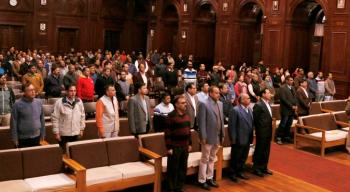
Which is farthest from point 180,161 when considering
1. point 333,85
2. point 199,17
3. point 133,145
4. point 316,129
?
point 199,17

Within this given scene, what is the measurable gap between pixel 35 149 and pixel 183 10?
1682 cm

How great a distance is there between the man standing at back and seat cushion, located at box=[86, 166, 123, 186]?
139 centimetres

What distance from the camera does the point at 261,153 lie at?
24.7 feet

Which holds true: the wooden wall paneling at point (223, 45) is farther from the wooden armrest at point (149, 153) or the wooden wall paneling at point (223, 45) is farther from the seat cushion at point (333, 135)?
the wooden armrest at point (149, 153)

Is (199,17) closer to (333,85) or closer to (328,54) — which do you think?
(328,54)

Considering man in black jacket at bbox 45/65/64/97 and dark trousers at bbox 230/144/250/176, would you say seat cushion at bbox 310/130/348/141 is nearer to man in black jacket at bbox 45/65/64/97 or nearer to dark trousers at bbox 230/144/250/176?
dark trousers at bbox 230/144/250/176

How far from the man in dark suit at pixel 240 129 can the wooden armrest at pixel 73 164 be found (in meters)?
2.55

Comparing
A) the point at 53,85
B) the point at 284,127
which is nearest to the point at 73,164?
the point at 53,85

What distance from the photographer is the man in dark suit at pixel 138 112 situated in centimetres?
700

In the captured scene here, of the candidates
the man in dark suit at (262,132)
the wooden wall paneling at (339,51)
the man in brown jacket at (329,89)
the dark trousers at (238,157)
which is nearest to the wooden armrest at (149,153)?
the dark trousers at (238,157)

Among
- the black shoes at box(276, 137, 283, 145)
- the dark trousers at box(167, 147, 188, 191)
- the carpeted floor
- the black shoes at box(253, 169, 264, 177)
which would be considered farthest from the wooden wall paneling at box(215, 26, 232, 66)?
the dark trousers at box(167, 147, 188, 191)

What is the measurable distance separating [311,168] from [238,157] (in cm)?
194

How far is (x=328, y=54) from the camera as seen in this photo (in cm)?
1542

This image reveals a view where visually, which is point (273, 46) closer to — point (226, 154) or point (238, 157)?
point (226, 154)
